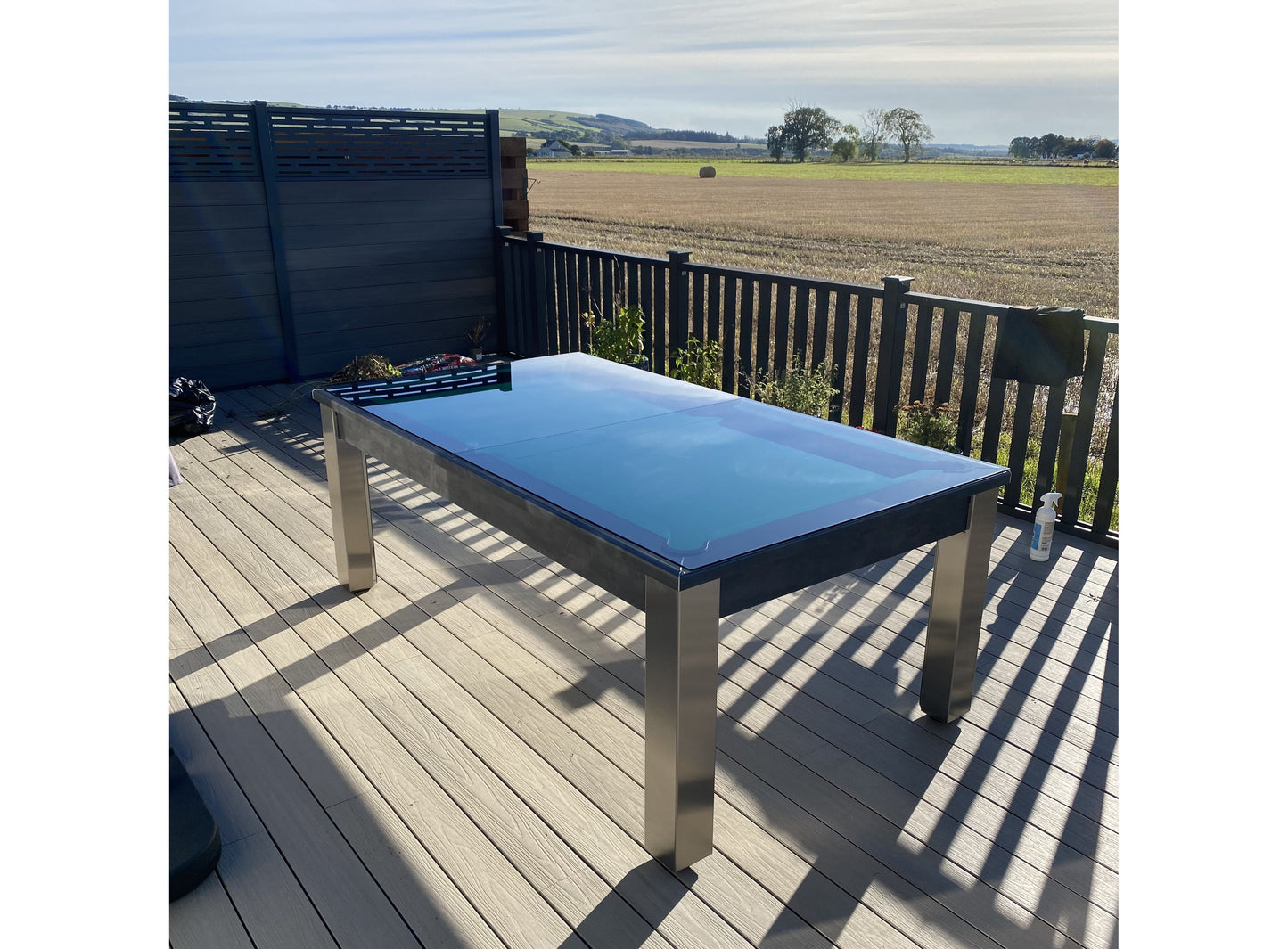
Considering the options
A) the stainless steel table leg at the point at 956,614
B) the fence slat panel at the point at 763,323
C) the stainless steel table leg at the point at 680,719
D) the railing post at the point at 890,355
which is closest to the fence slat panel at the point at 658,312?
the fence slat panel at the point at 763,323

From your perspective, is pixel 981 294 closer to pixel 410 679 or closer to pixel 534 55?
pixel 410 679

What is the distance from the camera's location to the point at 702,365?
5027mm

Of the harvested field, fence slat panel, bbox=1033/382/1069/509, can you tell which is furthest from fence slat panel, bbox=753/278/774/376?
the harvested field

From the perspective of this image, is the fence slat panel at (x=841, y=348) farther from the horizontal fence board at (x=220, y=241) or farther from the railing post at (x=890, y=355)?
the horizontal fence board at (x=220, y=241)

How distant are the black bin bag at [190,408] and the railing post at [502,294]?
2.33 meters

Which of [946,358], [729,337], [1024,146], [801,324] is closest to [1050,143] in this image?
[1024,146]

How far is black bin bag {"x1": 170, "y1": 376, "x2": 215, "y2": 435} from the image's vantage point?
525cm

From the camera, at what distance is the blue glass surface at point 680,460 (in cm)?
186

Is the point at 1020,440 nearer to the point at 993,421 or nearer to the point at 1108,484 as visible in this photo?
the point at 993,421

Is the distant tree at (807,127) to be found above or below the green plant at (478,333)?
above
